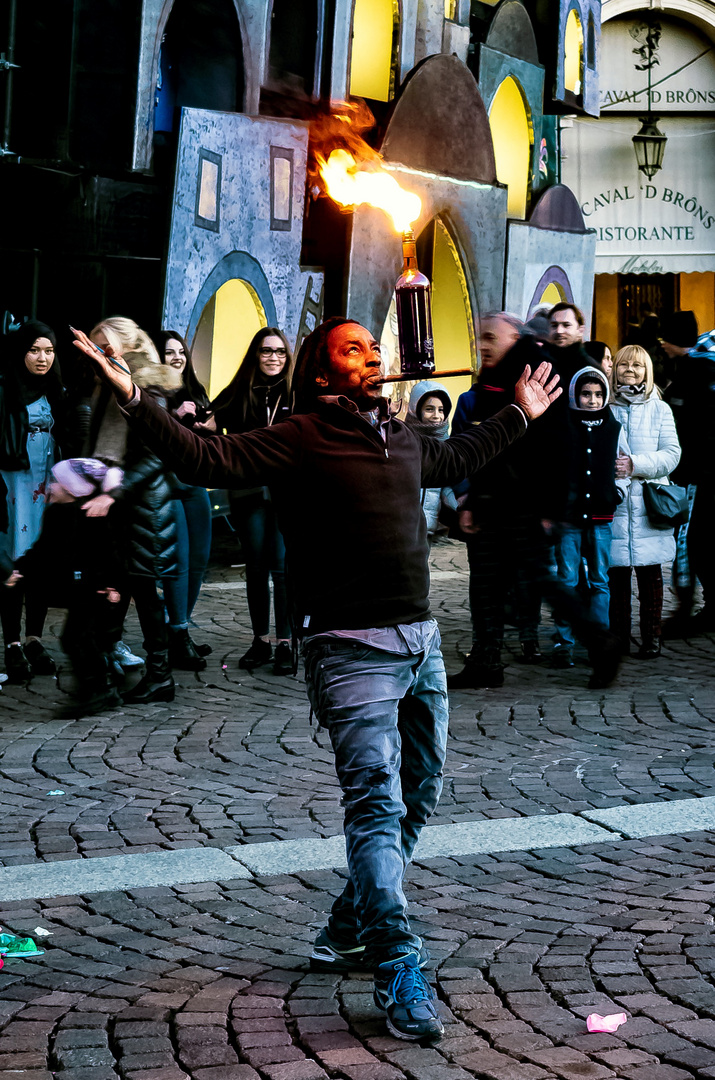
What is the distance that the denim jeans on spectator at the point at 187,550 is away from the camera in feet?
25.5

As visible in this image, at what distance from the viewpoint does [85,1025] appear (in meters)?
3.53

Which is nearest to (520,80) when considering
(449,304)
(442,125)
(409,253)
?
(442,125)

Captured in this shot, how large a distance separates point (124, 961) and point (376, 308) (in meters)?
10.6

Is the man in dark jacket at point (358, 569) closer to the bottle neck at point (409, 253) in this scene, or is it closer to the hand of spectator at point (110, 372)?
the hand of spectator at point (110, 372)

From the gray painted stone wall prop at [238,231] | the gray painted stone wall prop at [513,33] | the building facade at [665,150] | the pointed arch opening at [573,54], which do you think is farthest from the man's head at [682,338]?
the building facade at [665,150]

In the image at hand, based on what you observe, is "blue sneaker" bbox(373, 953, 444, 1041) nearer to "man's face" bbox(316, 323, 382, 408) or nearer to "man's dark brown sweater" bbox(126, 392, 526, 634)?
"man's dark brown sweater" bbox(126, 392, 526, 634)

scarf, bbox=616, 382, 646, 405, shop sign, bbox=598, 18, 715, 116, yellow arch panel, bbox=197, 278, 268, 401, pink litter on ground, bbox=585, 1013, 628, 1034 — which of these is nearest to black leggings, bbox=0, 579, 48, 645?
scarf, bbox=616, 382, 646, 405

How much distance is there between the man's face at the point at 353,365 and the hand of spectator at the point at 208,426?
3859 millimetres

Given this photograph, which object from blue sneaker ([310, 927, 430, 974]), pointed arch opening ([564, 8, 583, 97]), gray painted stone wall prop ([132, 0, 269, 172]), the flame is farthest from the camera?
pointed arch opening ([564, 8, 583, 97])

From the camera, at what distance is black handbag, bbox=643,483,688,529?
8.59m

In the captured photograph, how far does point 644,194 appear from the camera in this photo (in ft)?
68.3

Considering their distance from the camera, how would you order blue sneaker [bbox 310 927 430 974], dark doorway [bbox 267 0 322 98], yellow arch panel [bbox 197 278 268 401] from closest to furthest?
blue sneaker [bbox 310 927 430 974]
yellow arch panel [bbox 197 278 268 401]
dark doorway [bbox 267 0 322 98]

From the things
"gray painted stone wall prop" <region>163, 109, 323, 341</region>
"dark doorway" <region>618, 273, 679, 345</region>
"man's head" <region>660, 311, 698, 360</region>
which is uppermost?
"dark doorway" <region>618, 273, 679, 345</region>

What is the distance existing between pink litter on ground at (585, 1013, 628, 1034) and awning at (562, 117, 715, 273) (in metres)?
18.1
